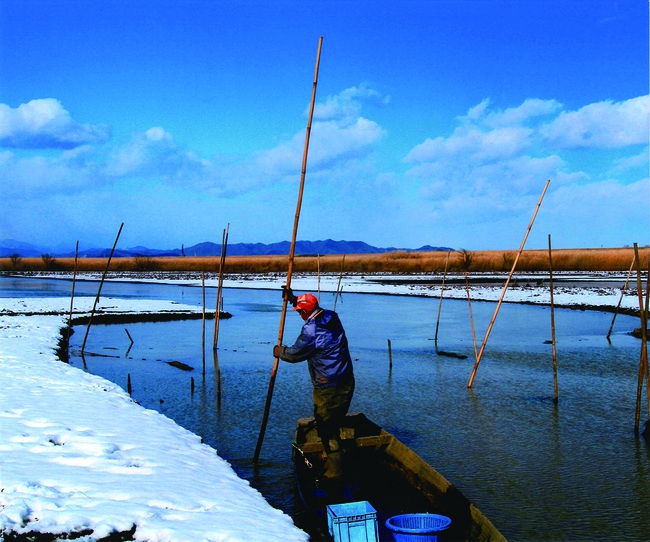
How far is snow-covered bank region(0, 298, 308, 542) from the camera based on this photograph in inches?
183

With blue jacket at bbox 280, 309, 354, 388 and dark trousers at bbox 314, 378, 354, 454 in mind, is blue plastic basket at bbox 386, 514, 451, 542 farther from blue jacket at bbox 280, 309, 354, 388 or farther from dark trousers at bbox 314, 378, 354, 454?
blue jacket at bbox 280, 309, 354, 388

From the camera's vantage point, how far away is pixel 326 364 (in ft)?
20.9

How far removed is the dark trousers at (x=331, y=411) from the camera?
6.43 metres

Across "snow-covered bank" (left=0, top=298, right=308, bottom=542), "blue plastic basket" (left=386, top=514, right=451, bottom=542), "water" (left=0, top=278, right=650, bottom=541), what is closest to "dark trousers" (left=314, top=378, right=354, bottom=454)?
"water" (left=0, top=278, right=650, bottom=541)

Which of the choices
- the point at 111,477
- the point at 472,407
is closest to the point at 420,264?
the point at 472,407

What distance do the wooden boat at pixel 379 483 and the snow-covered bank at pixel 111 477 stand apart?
0.59 metres

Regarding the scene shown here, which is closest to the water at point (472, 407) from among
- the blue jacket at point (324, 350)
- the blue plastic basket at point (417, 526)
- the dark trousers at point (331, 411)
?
the dark trousers at point (331, 411)

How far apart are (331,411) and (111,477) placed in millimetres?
2145

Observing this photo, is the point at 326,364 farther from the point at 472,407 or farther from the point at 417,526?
the point at 472,407

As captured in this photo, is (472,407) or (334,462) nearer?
(334,462)

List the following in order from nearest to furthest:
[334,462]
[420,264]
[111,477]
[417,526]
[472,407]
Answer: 1. [417,526]
2. [111,477]
3. [334,462]
4. [472,407]
5. [420,264]

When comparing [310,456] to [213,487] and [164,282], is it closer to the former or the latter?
[213,487]

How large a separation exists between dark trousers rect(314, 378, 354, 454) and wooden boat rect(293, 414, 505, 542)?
0.12m

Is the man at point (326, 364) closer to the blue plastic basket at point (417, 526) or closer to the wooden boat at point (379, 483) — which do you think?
the wooden boat at point (379, 483)
